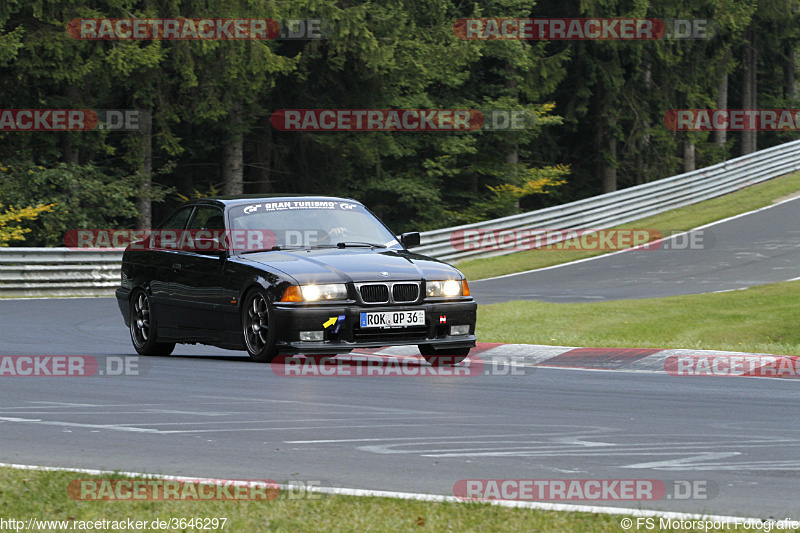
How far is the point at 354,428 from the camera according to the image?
25.8ft

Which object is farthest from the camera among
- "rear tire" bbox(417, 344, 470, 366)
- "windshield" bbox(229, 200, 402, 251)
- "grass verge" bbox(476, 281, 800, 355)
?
"grass verge" bbox(476, 281, 800, 355)

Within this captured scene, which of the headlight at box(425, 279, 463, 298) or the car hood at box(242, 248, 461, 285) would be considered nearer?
the car hood at box(242, 248, 461, 285)

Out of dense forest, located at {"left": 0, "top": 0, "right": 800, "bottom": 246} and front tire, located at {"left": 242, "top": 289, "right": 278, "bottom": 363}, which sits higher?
dense forest, located at {"left": 0, "top": 0, "right": 800, "bottom": 246}

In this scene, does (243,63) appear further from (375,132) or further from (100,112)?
(375,132)

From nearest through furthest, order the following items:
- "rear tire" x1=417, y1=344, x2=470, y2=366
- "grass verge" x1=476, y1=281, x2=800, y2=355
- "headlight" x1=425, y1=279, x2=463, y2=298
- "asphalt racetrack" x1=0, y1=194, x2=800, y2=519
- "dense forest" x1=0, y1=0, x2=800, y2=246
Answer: "asphalt racetrack" x1=0, y1=194, x2=800, y2=519, "headlight" x1=425, y1=279, x2=463, y2=298, "rear tire" x1=417, y1=344, x2=470, y2=366, "grass verge" x1=476, y1=281, x2=800, y2=355, "dense forest" x1=0, y1=0, x2=800, y2=246

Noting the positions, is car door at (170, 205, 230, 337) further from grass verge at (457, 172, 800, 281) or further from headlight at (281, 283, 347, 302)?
grass verge at (457, 172, 800, 281)

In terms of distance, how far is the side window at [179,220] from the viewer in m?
13.1

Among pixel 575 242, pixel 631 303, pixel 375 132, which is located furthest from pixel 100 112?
pixel 631 303

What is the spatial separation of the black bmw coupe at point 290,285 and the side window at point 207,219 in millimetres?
17

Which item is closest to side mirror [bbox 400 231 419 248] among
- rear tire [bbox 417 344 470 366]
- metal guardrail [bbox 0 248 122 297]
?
rear tire [bbox 417 344 470 366]

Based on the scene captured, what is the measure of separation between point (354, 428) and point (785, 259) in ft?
67.8

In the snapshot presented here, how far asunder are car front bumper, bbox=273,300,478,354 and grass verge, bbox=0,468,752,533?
5.09 meters

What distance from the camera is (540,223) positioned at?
32438 millimetres

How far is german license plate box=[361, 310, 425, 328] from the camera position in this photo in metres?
10.9
